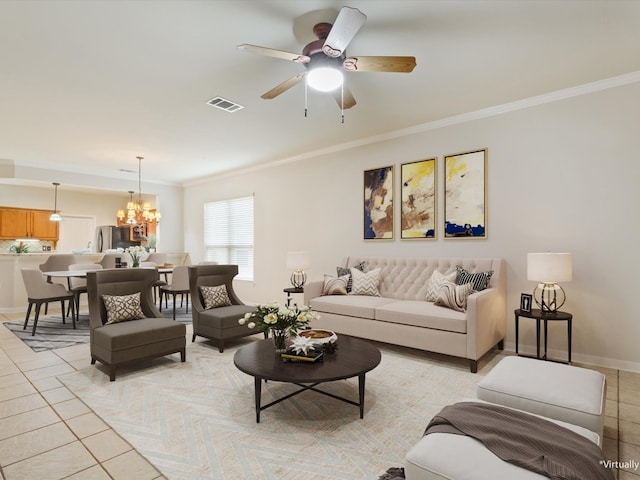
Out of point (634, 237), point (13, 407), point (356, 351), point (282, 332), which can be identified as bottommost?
point (13, 407)

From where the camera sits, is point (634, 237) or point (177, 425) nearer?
point (177, 425)

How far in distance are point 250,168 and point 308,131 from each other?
251cm

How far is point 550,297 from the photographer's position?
12.3 ft

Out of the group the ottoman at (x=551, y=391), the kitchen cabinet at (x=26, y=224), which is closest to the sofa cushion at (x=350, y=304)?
the ottoman at (x=551, y=391)

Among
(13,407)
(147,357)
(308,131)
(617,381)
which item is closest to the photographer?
(13,407)

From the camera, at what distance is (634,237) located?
336 centimetres

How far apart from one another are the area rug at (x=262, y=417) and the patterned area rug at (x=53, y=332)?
140cm

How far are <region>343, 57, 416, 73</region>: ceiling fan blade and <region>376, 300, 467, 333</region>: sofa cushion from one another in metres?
2.34

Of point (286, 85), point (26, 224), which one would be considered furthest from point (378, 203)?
point (26, 224)

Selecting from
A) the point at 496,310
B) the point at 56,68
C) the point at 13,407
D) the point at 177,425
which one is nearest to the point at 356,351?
the point at 177,425

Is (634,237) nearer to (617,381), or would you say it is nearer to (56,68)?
(617,381)

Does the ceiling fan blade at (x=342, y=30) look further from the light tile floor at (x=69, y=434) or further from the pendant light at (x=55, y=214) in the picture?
the pendant light at (x=55, y=214)

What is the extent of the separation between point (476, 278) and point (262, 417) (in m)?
2.68

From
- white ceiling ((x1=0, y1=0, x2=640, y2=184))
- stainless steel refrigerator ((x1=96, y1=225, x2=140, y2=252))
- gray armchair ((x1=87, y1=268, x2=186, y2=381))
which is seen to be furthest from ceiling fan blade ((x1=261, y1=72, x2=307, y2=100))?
stainless steel refrigerator ((x1=96, y1=225, x2=140, y2=252))
